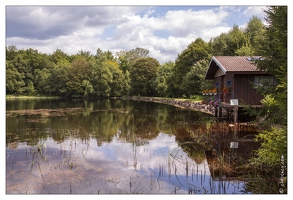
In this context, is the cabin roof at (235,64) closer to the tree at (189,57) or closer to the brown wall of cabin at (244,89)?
the brown wall of cabin at (244,89)

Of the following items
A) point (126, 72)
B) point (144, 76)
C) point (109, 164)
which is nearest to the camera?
point (109, 164)

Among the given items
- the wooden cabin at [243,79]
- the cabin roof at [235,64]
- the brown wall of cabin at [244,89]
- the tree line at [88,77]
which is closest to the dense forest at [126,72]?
the tree line at [88,77]

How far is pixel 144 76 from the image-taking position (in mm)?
52125

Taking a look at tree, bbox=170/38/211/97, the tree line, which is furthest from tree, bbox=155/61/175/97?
tree, bbox=170/38/211/97

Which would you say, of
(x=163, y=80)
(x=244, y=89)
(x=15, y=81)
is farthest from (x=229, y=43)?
(x=15, y=81)

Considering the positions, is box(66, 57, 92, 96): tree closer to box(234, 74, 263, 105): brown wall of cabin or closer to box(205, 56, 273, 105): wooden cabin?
box(205, 56, 273, 105): wooden cabin

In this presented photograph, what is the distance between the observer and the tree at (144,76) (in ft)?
170

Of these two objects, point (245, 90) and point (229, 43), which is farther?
point (229, 43)

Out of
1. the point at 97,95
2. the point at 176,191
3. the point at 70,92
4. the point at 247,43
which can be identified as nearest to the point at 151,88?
the point at 97,95

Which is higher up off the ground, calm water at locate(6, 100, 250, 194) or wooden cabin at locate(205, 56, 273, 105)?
wooden cabin at locate(205, 56, 273, 105)

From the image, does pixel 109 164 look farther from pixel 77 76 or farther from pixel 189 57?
pixel 77 76

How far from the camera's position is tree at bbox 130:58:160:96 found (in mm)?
51928
